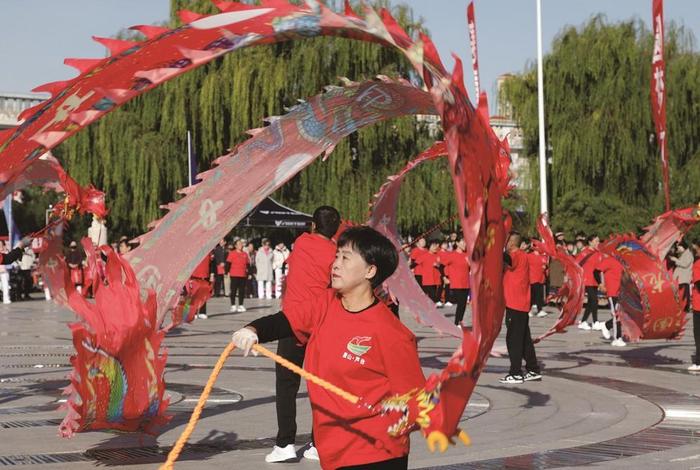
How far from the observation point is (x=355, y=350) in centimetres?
502

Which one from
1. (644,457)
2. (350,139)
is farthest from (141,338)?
(350,139)

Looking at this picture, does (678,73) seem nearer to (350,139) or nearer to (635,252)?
(350,139)

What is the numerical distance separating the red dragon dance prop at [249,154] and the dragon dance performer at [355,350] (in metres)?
0.24

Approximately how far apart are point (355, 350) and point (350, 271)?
36 centimetres

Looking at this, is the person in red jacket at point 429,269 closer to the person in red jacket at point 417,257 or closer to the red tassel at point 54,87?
the person in red jacket at point 417,257

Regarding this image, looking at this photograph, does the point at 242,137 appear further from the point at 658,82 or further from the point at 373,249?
the point at 373,249

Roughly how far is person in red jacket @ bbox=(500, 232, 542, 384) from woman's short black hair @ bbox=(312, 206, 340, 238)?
16.4 feet

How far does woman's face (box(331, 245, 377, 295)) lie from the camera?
16.9 feet

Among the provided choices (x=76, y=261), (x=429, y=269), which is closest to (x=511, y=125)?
(x=429, y=269)

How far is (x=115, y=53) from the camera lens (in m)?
7.05

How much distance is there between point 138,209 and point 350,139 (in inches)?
269

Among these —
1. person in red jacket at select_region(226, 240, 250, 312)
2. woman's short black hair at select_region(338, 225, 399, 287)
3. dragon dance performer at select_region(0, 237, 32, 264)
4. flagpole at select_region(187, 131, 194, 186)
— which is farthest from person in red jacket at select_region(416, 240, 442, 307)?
woman's short black hair at select_region(338, 225, 399, 287)

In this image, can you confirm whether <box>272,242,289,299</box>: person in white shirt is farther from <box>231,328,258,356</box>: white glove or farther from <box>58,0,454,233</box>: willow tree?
<box>231,328,258,356</box>: white glove

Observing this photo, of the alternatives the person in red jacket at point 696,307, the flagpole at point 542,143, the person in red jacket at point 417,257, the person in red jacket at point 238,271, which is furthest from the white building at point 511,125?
the person in red jacket at point 696,307
